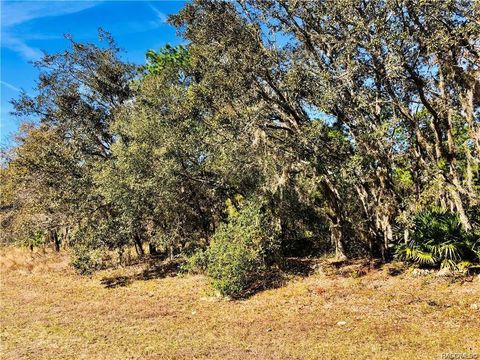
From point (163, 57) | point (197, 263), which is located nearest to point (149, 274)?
point (197, 263)

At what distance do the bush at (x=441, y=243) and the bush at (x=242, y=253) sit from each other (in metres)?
4.65

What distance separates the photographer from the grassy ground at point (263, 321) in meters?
7.85

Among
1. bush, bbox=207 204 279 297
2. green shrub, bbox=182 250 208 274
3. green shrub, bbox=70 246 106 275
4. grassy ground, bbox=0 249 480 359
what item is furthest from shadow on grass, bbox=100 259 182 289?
bush, bbox=207 204 279 297

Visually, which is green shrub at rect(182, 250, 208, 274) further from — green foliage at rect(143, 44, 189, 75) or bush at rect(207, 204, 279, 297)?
green foliage at rect(143, 44, 189, 75)

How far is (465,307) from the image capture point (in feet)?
29.8

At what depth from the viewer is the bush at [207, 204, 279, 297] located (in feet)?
41.2

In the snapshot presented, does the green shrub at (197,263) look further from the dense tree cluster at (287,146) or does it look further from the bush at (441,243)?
the bush at (441,243)

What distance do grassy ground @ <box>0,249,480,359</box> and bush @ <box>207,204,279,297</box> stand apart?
0.71m

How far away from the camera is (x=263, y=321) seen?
10.0m

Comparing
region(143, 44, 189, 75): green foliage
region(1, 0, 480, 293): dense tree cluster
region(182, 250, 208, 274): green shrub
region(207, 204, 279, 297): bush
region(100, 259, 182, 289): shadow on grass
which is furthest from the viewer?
region(143, 44, 189, 75): green foliage

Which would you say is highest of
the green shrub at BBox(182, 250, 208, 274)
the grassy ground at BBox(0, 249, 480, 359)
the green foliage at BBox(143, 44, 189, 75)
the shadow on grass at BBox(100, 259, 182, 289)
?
the green foliage at BBox(143, 44, 189, 75)

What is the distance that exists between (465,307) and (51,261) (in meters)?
21.2

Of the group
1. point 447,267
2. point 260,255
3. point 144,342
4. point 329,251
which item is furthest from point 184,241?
point 447,267

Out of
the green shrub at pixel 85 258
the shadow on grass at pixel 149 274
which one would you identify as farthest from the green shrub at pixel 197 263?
the green shrub at pixel 85 258
